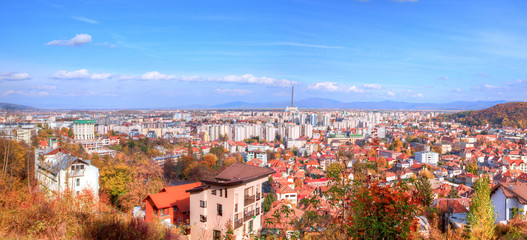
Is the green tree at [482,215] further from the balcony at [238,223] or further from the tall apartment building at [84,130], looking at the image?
the tall apartment building at [84,130]

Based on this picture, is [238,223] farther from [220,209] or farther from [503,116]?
[503,116]

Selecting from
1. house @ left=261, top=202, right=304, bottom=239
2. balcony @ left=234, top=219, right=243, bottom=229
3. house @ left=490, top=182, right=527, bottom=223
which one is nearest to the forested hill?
house @ left=490, top=182, right=527, bottom=223

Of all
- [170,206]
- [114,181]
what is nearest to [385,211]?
[170,206]

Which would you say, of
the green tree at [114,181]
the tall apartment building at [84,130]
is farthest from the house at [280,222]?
the tall apartment building at [84,130]

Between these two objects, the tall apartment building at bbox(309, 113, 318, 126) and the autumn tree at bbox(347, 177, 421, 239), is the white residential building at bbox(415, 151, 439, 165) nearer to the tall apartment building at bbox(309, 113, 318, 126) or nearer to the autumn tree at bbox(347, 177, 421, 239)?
the autumn tree at bbox(347, 177, 421, 239)

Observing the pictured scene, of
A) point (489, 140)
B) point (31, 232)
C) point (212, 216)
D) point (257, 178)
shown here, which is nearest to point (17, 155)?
point (212, 216)

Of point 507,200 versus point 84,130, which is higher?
point 507,200

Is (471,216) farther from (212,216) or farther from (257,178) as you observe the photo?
(212,216)
